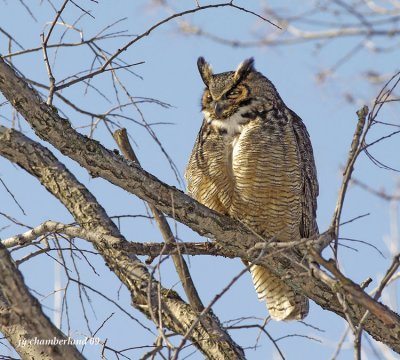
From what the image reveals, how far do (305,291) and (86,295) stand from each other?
1.01 meters

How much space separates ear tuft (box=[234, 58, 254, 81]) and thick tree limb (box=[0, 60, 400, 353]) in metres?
1.14

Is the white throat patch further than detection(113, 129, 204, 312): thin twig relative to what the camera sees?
Yes

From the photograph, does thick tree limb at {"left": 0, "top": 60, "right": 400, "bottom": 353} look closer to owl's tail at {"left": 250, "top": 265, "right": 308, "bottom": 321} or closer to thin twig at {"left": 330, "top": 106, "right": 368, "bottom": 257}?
thin twig at {"left": 330, "top": 106, "right": 368, "bottom": 257}

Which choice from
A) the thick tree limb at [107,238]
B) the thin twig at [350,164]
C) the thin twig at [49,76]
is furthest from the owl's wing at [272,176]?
the thin twig at [350,164]

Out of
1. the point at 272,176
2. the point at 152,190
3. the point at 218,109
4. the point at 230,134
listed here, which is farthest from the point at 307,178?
the point at 152,190

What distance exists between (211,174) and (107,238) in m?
1.08

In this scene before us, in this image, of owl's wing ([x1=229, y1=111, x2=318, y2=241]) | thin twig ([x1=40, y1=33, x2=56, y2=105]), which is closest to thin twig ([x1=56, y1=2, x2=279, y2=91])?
thin twig ([x1=40, y1=33, x2=56, y2=105])

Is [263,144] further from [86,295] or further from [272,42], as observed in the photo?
[272,42]

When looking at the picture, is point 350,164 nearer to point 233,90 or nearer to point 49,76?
point 49,76

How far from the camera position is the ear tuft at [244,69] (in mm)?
4520

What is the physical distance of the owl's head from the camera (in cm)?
441

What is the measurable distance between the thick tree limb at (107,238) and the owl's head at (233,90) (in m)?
1.21

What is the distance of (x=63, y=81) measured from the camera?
3.44 meters

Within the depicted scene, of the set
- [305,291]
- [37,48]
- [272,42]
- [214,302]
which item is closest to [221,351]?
[305,291]
